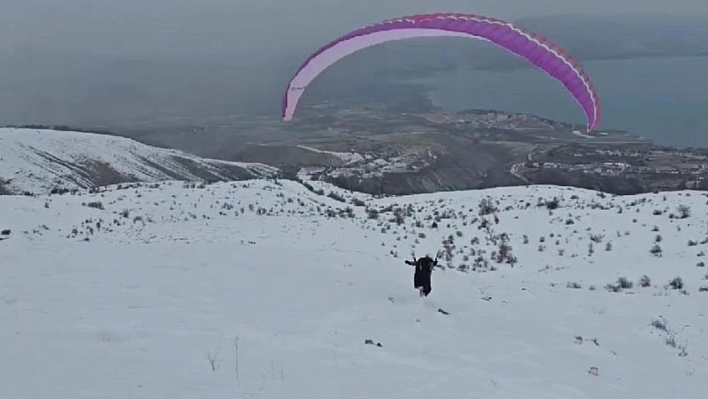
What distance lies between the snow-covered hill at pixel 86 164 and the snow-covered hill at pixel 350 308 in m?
37.5

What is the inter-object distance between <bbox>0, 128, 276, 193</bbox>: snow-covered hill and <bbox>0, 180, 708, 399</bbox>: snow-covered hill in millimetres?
37520

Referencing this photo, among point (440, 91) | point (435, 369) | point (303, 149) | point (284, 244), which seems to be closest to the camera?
point (435, 369)

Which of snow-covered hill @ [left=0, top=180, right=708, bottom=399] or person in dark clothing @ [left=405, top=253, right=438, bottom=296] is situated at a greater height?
person in dark clothing @ [left=405, top=253, right=438, bottom=296]

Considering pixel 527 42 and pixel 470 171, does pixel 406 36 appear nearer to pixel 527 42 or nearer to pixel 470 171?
pixel 527 42

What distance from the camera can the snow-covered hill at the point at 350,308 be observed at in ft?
22.0

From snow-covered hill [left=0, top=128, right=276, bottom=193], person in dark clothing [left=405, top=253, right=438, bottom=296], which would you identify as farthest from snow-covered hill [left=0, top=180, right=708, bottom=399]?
snow-covered hill [left=0, top=128, right=276, bottom=193]

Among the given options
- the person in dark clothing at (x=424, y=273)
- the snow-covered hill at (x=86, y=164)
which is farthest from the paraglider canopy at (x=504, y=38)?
the snow-covered hill at (x=86, y=164)

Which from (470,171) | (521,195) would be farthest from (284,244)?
(470,171)

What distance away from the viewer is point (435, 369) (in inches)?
303

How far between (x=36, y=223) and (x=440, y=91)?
2485 centimetres

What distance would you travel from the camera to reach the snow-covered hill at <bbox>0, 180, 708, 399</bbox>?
6.71m

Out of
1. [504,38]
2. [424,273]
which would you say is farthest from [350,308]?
[504,38]

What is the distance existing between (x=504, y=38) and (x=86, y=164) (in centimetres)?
6194

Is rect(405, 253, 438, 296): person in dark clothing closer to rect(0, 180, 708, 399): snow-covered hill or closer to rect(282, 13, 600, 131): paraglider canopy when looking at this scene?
rect(0, 180, 708, 399): snow-covered hill
